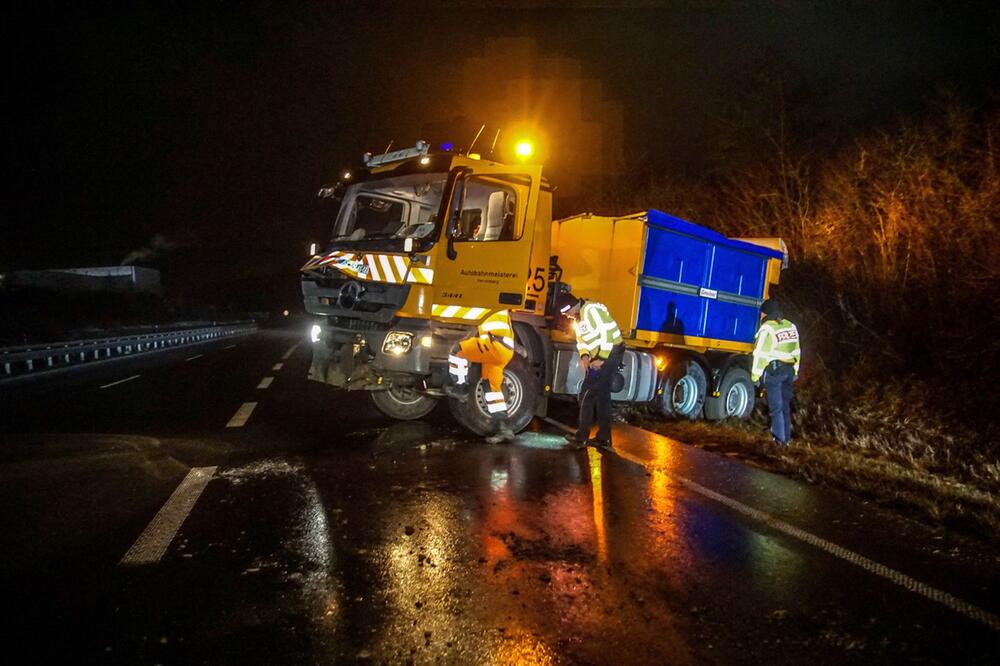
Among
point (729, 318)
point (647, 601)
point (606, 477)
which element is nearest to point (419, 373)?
point (606, 477)

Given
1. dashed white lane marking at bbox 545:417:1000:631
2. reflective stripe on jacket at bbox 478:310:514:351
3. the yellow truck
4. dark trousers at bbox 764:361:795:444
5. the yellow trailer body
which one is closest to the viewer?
dashed white lane marking at bbox 545:417:1000:631

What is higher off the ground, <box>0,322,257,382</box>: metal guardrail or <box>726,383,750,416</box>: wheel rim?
<box>726,383,750,416</box>: wheel rim

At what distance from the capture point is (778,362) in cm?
755

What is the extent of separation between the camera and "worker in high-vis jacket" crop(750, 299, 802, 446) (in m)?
7.50

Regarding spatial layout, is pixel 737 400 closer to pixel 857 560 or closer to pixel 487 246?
pixel 487 246

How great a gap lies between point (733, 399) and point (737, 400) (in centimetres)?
15

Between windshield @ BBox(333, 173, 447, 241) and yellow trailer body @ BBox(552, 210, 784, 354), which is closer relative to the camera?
windshield @ BBox(333, 173, 447, 241)

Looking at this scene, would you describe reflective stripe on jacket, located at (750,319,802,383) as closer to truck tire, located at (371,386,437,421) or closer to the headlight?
truck tire, located at (371,386,437,421)

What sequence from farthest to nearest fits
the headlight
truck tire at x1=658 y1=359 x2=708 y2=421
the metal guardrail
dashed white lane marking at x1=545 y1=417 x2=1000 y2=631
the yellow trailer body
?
the metal guardrail
truck tire at x1=658 y1=359 x2=708 y2=421
the yellow trailer body
the headlight
dashed white lane marking at x1=545 y1=417 x2=1000 y2=631

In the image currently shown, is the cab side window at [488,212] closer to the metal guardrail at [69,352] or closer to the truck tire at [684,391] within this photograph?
the truck tire at [684,391]

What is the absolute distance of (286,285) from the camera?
111750 millimetres

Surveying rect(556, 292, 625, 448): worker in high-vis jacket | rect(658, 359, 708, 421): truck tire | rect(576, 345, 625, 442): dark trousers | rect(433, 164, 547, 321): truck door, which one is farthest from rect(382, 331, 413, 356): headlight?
rect(658, 359, 708, 421): truck tire

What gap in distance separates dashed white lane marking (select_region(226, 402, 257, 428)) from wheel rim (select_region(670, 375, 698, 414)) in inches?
236

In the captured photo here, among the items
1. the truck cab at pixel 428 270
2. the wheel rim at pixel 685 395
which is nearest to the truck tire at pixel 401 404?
the truck cab at pixel 428 270
